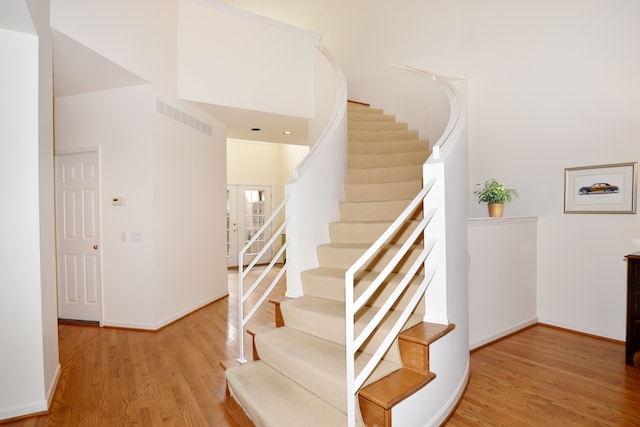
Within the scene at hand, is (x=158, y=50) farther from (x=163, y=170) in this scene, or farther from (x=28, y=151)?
(x=28, y=151)

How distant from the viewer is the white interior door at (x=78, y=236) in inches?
165

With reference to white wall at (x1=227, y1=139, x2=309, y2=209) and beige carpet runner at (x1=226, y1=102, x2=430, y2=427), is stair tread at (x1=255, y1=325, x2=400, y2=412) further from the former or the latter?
white wall at (x1=227, y1=139, x2=309, y2=209)

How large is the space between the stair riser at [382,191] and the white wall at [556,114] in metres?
1.72

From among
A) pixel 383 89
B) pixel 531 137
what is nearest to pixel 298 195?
pixel 531 137

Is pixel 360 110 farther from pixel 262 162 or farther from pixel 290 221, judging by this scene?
pixel 262 162

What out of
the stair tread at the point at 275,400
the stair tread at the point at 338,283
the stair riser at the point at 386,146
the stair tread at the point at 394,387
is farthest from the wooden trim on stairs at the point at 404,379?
the stair riser at the point at 386,146

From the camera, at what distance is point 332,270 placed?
2.88 m

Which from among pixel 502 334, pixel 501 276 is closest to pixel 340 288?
pixel 501 276

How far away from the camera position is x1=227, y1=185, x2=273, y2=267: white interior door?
345 inches

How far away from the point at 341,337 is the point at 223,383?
1133mm

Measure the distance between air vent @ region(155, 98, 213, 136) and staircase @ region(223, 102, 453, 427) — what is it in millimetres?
2383

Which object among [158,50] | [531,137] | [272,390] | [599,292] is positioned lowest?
[272,390]

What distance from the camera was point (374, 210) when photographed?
127 inches

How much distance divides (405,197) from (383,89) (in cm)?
318
